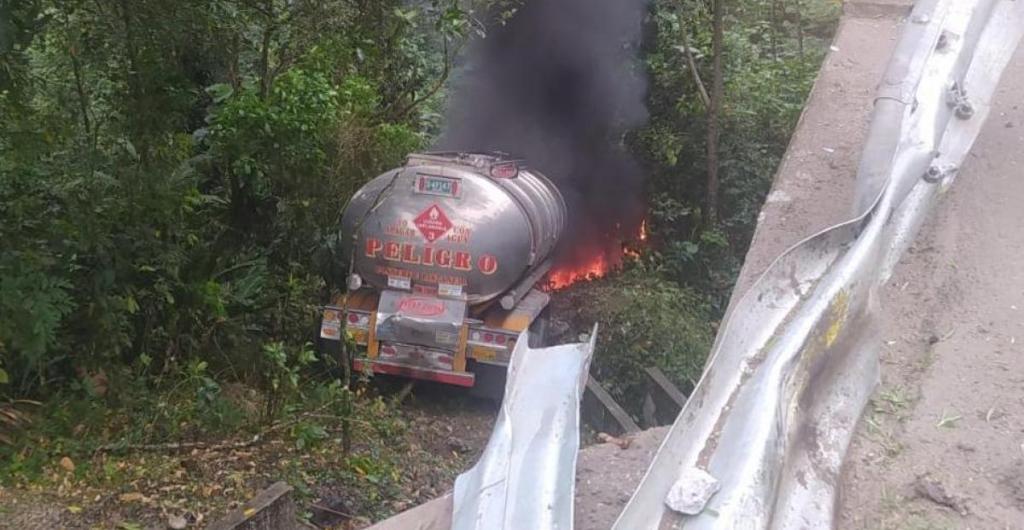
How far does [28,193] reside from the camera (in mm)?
5180

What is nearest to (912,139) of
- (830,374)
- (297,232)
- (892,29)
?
(830,374)

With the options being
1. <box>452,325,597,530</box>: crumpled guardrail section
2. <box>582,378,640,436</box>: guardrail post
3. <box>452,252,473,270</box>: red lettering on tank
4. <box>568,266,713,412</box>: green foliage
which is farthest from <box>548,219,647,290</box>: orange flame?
<box>452,325,597,530</box>: crumpled guardrail section

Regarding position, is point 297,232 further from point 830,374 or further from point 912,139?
point 830,374

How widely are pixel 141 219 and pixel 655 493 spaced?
4.90 metres

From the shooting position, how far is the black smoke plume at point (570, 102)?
37.6 ft

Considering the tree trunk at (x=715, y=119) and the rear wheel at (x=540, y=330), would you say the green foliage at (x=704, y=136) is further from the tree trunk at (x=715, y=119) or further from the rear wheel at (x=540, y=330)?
the rear wheel at (x=540, y=330)

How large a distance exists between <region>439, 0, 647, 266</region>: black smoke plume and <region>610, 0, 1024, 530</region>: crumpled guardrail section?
8.16 metres

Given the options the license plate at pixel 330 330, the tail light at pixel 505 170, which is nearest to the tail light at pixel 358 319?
the license plate at pixel 330 330

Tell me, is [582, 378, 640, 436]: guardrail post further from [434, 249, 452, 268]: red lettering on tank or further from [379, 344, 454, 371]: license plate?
[434, 249, 452, 268]: red lettering on tank

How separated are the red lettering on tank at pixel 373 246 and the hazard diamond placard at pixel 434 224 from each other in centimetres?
37

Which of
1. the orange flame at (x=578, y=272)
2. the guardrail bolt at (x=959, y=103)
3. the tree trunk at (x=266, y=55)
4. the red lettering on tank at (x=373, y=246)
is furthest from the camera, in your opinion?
the orange flame at (x=578, y=272)

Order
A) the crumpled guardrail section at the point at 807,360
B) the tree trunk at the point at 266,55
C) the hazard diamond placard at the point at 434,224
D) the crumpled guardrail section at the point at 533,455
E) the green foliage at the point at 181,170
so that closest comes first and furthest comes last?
the crumpled guardrail section at the point at 807,360, the crumpled guardrail section at the point at 533,455, the green foliage at the point at 181,170, the tree trunk at the point at 266,55, the hazard diamond placard at the point at 434,224

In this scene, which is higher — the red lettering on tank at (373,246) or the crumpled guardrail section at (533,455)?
the crumpled guardrail section at (533,455)

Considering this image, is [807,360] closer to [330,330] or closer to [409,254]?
[409,254]
